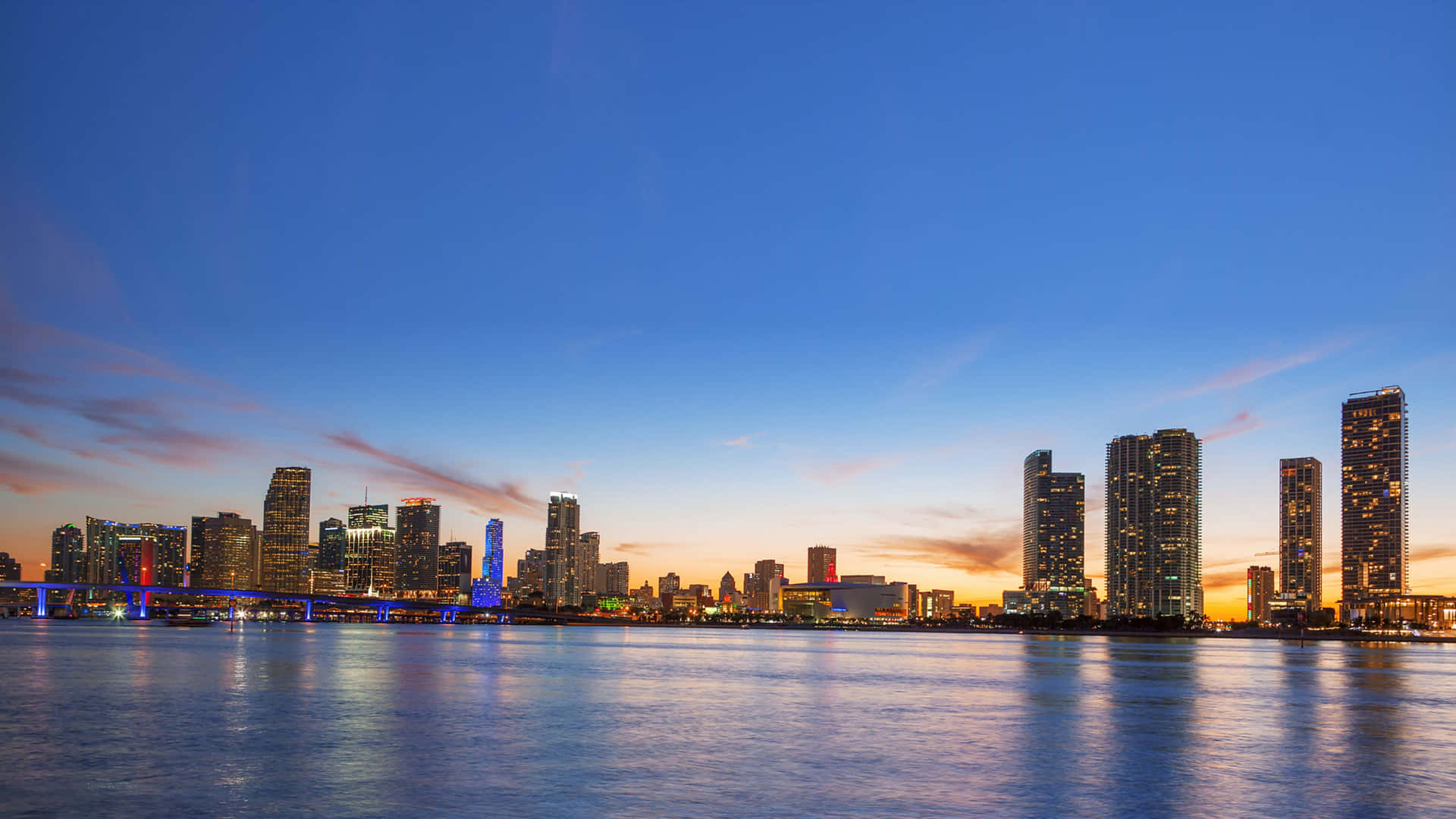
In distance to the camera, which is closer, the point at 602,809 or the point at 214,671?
the point at 602,809

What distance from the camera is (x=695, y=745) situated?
144ft

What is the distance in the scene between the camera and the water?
1235 inches

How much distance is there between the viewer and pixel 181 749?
130 feet

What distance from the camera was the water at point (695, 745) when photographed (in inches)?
1235

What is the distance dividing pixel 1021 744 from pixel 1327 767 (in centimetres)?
1105

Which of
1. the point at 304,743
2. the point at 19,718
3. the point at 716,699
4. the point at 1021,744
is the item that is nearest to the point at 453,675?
the point at 716,699

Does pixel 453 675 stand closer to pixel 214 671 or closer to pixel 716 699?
pixel 214 671

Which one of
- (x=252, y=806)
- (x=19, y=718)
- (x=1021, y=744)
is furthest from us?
(x=19, y=718)

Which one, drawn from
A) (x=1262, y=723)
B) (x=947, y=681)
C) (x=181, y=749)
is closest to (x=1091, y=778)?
(x=1262, y=723)

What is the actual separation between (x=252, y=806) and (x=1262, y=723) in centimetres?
4787

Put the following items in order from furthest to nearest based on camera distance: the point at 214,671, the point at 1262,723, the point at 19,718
A: the point at 214,671, the point at 1262,723, the point at 19,718

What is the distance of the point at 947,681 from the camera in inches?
3479

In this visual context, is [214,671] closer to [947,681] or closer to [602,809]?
[947,681]

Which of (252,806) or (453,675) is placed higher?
(252,806)
